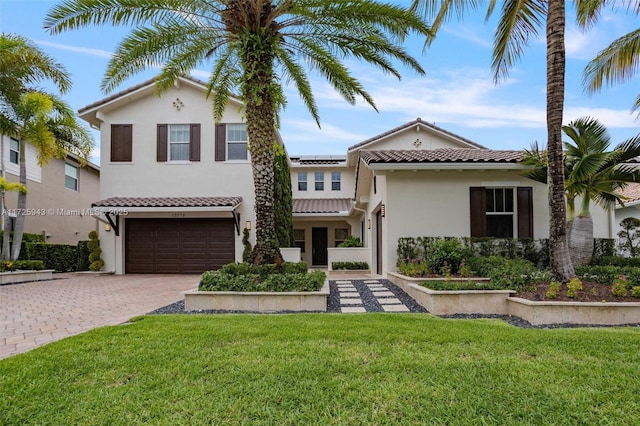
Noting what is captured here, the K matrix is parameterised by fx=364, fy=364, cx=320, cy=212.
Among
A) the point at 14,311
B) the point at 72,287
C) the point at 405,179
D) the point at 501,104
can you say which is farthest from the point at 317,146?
the point at 14,311

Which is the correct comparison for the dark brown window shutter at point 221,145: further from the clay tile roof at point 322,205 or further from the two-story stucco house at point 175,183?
the clay tile roof at point 322,205

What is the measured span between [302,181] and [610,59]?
17189 mm

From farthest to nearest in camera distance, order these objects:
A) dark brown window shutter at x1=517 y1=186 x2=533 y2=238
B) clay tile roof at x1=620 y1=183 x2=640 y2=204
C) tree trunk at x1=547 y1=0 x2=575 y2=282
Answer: clay tile roof at x1=620 y1=183 x2=640 y2=204 → dark brown window shutter at x1=517 y1=186 x2=533 y2=238 → tree trunk at x1=547 y1=0 x2=575 y2=282

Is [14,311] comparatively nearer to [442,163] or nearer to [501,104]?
[442,163]

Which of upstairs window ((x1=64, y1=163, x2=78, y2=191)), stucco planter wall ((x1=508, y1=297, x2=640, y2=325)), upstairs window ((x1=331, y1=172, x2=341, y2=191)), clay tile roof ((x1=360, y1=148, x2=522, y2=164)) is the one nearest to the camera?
stucco planter wall ((x1=508, y1=297, x2=640, y2=325))

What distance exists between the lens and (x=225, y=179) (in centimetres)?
1703

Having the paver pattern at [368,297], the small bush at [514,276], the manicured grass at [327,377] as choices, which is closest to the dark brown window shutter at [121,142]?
the paver pattern at [368,297]

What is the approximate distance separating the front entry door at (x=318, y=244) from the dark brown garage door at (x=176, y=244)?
8053mm

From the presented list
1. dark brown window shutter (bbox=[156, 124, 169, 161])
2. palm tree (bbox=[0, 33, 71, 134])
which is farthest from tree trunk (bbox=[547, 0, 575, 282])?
palm tree (bbox=[0, 33, 71, 134])

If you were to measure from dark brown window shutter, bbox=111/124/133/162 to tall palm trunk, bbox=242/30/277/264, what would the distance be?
11017 millimetres

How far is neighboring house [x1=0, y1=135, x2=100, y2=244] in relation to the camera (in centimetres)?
1766

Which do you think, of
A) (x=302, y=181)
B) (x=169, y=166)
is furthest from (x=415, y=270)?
(x=302, y=181)

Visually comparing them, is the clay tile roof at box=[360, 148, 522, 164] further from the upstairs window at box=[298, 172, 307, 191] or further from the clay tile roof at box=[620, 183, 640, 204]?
the upstairs window at box=[298, 172, 307, 191]

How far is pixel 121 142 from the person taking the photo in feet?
55.8
